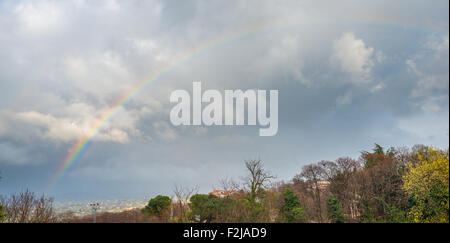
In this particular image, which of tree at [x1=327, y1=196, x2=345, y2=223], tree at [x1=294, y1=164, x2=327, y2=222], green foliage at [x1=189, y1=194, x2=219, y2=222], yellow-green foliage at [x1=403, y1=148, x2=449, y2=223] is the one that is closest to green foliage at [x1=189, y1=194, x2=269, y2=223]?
green foliage at [x1=189, y1=194, x2=219, y2=222]

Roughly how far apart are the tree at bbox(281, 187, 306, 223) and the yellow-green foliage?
25.9 ft

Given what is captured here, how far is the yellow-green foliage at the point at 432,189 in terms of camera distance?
43.9 feet

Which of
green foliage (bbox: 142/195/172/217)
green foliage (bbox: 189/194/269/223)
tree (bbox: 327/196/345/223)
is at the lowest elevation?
tree (bbox: 327/196/345/223)

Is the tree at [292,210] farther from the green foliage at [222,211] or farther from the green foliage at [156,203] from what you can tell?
the green foliage at [156,203]

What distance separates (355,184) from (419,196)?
14120mm

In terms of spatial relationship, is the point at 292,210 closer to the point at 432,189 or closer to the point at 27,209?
the point at 432,189

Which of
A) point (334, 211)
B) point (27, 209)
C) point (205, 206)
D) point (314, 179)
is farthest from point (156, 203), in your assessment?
point (314, 179)

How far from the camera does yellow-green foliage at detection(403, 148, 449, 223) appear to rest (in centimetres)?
1337

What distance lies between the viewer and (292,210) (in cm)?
2112

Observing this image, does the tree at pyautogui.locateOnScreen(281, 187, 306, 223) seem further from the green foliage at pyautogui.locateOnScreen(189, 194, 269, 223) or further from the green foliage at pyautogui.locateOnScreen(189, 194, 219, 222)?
the green foliage at pyautogui.locateOnScreen(189, 194, 219, 222)

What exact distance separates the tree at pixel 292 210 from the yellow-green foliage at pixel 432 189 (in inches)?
310

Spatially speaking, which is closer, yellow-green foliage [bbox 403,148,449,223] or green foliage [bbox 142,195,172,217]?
yellow-green foliage [bbox 403,148,449,223]
